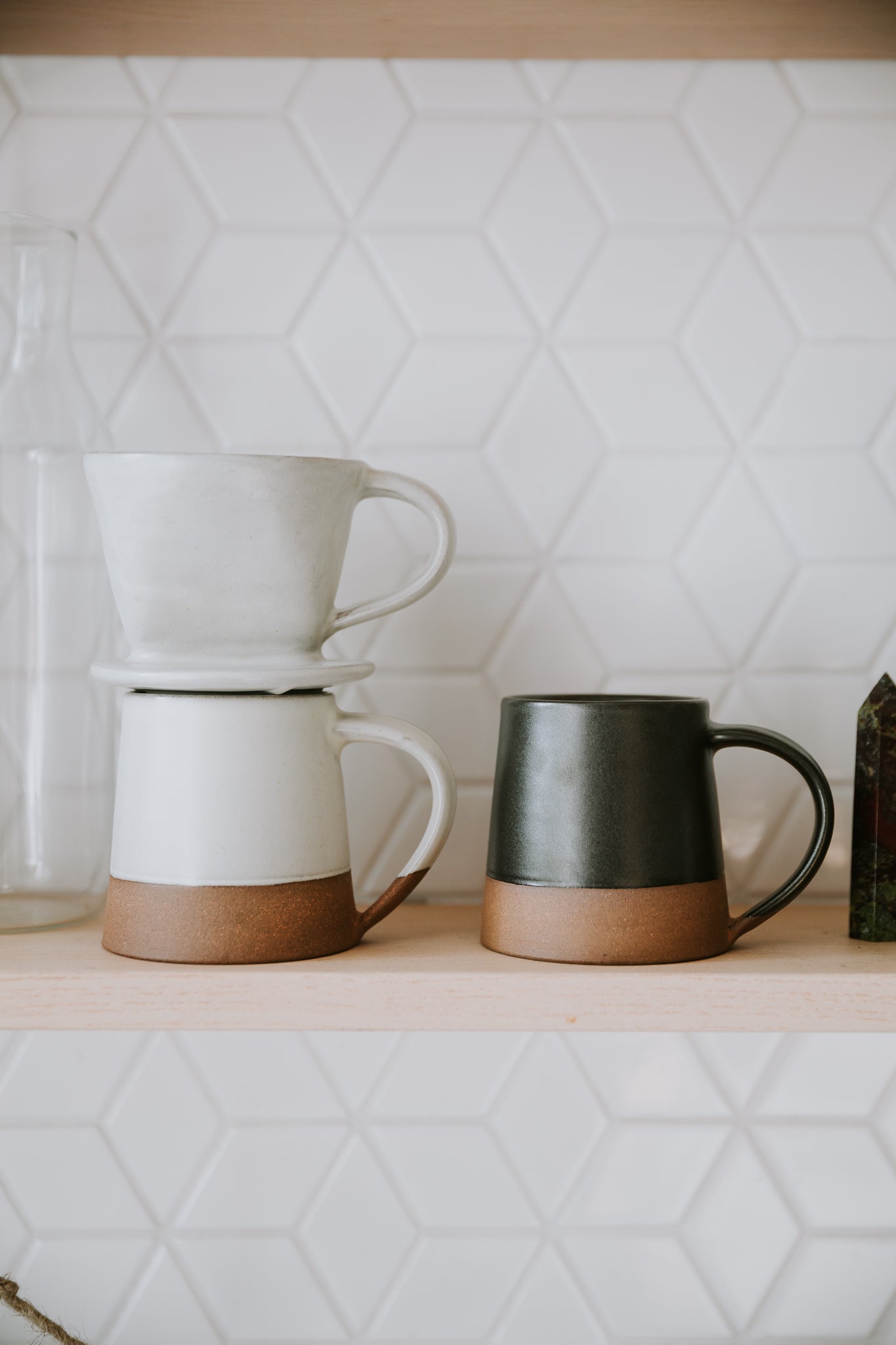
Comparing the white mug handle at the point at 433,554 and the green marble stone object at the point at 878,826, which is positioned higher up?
the white mug handle at the point at 433,554

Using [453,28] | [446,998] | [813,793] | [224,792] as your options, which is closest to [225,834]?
[224,792]

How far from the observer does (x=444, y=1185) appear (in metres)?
0.76

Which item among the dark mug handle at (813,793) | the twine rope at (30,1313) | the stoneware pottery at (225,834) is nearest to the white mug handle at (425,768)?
the stoneware pottery at (225,834)

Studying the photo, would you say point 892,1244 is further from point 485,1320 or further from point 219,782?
point 219,782

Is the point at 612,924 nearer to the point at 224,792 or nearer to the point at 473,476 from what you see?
the point at 224,792

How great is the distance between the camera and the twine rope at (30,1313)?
671 millimetres

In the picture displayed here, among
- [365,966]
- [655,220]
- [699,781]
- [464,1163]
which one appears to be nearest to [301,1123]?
[464,1163]

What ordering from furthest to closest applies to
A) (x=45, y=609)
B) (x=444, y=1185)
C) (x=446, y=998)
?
A: (x=444, y=1185), (x=45, y=609), (x=446, y=998)

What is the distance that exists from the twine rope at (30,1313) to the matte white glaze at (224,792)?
0.30m

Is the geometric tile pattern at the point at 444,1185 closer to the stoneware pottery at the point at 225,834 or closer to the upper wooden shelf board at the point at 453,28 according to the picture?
the stoneware pottery at the point at 225,834

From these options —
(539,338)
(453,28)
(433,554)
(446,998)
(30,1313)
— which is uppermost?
(453,28)

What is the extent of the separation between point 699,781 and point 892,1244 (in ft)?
1.40

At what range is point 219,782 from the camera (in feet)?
1.78

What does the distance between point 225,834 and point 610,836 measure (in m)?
0.18
